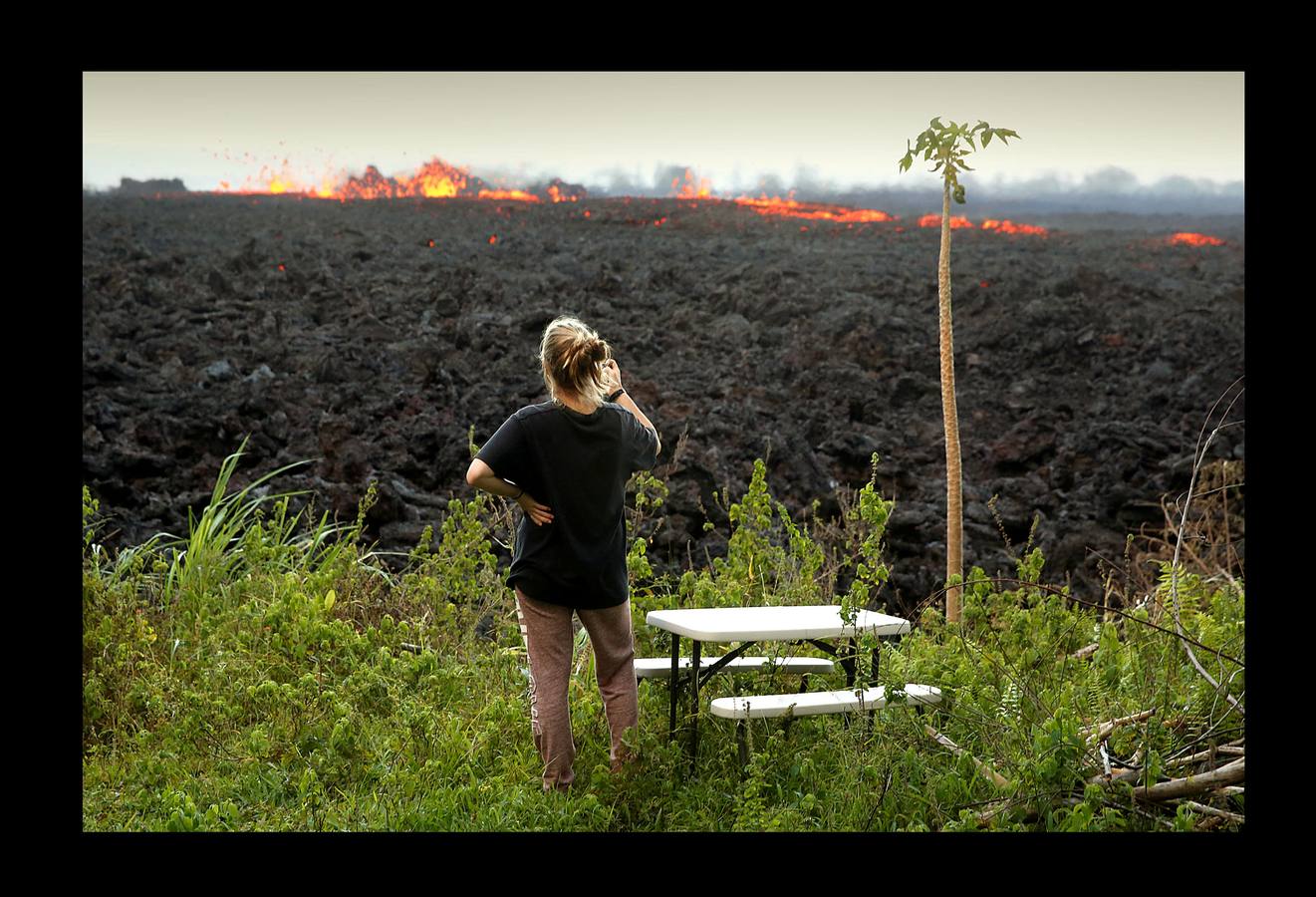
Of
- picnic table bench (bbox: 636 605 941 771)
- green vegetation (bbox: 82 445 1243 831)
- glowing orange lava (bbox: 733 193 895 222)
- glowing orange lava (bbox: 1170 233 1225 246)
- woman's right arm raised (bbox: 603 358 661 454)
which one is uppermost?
glowing orange lava (bbox: 733 193 895 222)

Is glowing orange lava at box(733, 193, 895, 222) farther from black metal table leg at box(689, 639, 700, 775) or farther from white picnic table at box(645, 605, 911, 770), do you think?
black metal table leg at box(689, 639, 700, 775)

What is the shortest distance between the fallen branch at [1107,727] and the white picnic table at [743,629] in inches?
25.8

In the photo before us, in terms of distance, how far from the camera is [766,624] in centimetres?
393

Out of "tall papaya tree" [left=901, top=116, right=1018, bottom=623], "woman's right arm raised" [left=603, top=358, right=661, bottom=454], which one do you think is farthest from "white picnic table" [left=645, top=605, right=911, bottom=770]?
"tall papaya tree" [left=901, top=116, right=1018, bottom=623]

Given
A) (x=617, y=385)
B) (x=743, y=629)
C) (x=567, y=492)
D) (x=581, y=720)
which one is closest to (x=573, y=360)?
(x=617, y=385)

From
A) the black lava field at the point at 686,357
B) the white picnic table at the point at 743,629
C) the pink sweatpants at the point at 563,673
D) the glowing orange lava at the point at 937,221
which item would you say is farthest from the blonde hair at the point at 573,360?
the glowing orange lava at the point at 937,221

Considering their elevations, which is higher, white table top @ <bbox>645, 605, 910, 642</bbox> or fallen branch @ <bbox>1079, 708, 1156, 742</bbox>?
white table top @ <bbox>645, 605, 910, 642</bbox>

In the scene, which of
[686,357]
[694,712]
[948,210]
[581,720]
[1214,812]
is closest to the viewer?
[1214,812]

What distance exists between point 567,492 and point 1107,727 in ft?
6.13

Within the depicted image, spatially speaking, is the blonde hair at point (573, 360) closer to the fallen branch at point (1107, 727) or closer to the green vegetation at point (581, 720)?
the green vegetation at point (581, 720)

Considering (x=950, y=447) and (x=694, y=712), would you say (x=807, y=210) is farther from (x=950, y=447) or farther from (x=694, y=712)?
(x=694, y=712)

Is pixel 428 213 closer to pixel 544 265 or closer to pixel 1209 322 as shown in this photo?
pixel 544 265

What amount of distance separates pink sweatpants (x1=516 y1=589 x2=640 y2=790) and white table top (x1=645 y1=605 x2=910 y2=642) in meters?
0.18

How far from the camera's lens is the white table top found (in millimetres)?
3740
